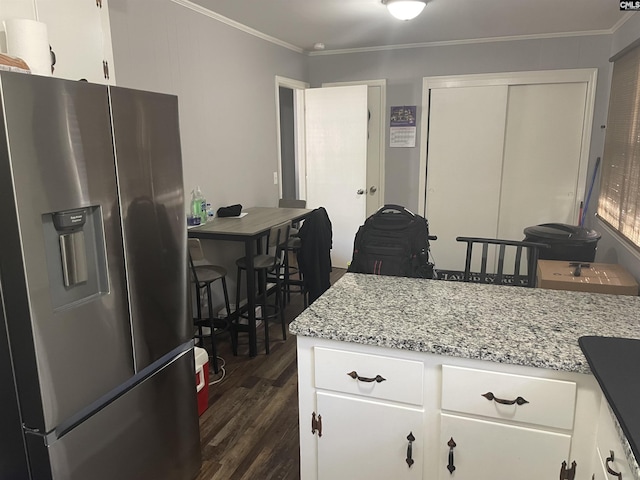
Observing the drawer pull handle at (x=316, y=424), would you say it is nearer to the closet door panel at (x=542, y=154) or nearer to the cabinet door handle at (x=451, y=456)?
the cabinet door handle at (x=451, y=456)

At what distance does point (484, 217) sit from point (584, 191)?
97 cm

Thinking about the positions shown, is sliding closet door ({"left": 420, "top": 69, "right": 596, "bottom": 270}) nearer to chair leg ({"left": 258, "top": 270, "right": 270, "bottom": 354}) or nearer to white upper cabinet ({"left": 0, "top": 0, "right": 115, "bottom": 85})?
chair leg ({"left": 258, "top": 270, "right": 270, "bottom": 354})

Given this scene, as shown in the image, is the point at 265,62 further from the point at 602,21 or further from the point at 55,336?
the point at 55,336

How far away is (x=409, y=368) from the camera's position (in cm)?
143

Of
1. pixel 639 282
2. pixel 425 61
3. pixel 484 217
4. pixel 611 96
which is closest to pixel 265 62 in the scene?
pixel 425 61

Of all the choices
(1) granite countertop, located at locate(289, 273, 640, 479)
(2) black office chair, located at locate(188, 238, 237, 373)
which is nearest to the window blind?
(1) granite countertop, located at locate(289, 273, 640, 479)

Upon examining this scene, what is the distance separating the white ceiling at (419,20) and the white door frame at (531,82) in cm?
35

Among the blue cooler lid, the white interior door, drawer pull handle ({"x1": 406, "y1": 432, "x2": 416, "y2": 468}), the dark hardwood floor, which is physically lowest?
the dark hardwood floor

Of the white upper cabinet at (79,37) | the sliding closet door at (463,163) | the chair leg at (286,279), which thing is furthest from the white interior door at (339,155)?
the white upper cabinet at (79,37)

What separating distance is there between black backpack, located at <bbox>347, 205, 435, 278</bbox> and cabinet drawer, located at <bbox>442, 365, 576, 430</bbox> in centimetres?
125

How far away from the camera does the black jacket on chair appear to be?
3.46m

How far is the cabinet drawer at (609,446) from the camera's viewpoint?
1.07 metres

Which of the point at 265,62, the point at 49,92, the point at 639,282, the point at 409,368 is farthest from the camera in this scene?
the point at 265,62

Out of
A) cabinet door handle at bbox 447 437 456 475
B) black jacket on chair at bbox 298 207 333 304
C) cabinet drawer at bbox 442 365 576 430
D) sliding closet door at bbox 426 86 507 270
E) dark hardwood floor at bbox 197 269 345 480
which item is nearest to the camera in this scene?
cabinet drawer at bbox 442 365 576 430
